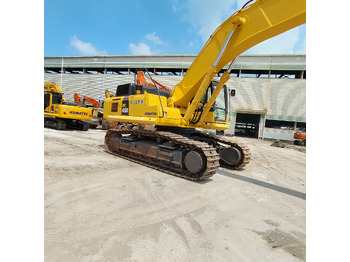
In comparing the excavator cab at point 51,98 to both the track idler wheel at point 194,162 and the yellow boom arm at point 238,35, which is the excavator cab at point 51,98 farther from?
the track idler wheel at point 194,162

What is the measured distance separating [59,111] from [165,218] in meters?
13.1

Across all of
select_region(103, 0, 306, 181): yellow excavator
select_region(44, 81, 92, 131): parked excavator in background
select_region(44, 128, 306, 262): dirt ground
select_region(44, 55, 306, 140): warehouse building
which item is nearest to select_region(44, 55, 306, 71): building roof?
select_region(44, 55, 306, 140): warehouse building

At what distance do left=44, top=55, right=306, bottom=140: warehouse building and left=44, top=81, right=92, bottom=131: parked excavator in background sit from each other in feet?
28.7

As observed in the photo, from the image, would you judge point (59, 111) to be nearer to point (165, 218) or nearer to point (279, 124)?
point (165, 218)

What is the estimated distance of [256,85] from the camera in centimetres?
2386

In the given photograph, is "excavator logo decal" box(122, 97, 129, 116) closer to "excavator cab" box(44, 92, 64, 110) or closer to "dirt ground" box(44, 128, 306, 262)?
"dirt ground" box(44, 128, 306, 262)

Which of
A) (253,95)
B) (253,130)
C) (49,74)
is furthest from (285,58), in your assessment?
(49,74)

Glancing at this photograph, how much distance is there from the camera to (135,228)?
2.60 m

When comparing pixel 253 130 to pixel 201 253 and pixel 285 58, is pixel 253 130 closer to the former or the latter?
pixel 285 58

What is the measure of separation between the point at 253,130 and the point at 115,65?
22.3 meters

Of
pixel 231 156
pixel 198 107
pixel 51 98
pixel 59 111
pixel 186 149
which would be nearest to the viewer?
pixel 186 149

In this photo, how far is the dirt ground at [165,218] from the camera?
2.22 meters

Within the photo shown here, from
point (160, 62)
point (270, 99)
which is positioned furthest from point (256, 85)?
point (160, 62)

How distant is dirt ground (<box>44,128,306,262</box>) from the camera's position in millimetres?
2219
